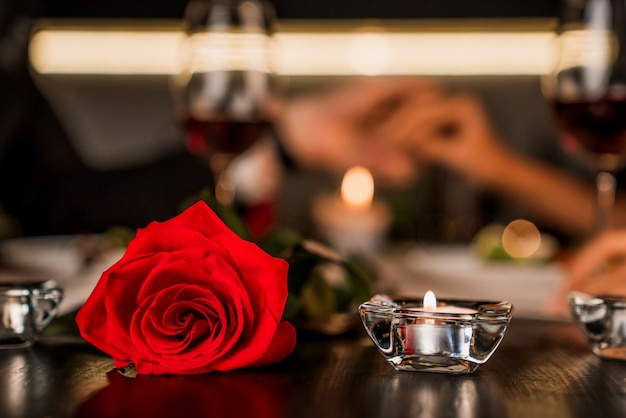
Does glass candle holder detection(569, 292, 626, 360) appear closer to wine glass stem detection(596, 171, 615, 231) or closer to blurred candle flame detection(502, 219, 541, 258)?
wine glass stem detection(596, 171, 615, 231)

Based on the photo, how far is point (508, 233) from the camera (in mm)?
1142

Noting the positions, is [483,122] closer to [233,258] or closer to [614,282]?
[614,282]

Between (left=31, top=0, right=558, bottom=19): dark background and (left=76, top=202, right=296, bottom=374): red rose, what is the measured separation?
291cm

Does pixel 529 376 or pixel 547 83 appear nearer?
pixel 529 376

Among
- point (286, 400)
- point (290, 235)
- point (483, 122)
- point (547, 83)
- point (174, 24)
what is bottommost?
point (286, 400)

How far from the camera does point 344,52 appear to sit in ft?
11.1

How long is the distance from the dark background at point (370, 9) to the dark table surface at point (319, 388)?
2900mm

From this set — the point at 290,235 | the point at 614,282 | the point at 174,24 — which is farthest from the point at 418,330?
the point at 174,24

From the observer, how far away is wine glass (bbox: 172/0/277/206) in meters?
0.69

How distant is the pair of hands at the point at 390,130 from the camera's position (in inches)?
46.9

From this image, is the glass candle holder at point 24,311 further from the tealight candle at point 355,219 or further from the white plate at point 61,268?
the tealight candle at point 355,219

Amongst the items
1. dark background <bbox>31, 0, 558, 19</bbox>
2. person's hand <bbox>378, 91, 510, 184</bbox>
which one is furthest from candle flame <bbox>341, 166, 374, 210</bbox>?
dark background <bbox>31, 0, 558, 19</bbox>

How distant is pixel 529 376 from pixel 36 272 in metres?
0.43

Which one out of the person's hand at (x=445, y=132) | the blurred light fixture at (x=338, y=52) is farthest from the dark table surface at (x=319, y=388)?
the blurred light fixture at (x=338, y=52)
